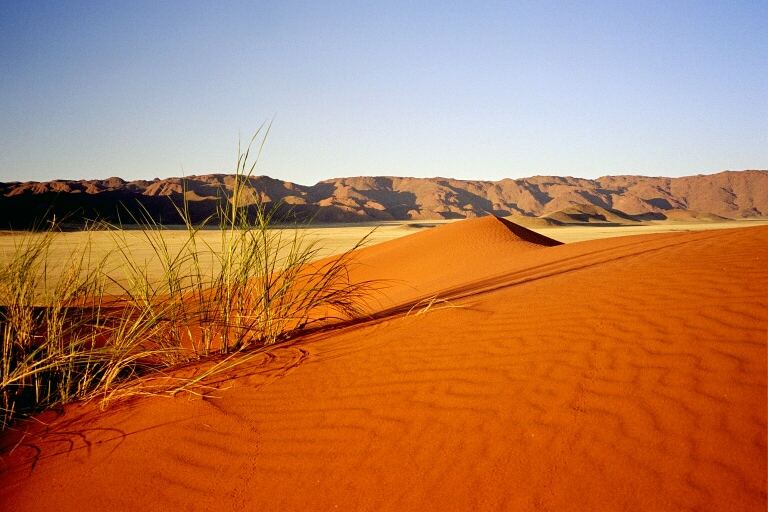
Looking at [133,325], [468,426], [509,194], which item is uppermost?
[509,194]

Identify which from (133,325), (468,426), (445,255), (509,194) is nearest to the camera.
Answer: (468,426)

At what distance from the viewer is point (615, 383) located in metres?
2.52

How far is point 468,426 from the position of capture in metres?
2.35

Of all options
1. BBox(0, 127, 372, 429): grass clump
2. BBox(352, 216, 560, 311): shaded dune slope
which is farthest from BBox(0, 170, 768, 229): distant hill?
BBox(0, 127, 372, 429): grass clump

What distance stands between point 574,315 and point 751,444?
1554 millimetres

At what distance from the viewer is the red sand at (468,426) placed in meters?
1.97

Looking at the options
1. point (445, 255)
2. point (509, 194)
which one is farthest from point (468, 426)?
point (509, 194)

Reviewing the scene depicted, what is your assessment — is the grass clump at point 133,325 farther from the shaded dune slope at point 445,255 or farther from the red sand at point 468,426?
the shaded dune slope at point 445,255

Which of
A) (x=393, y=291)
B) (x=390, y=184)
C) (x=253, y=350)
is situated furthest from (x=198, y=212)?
(x=390, y=184)

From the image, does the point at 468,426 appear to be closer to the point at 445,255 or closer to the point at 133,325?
the point at 133,325

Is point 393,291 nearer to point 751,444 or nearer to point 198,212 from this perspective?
point 751,444

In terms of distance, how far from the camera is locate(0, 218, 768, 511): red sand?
1.97m

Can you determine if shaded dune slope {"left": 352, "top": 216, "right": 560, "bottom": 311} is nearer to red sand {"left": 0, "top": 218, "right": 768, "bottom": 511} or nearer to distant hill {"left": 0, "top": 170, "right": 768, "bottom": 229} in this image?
red sand {"left": 0, "top": 218, "right": 768, "bottom": 511}

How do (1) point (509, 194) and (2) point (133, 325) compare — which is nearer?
(2) point (133, 325)
